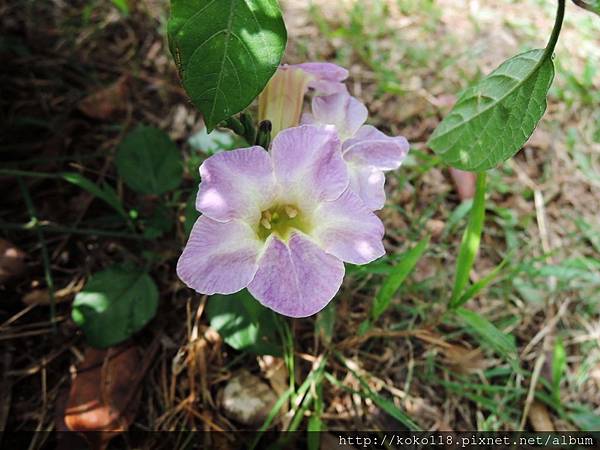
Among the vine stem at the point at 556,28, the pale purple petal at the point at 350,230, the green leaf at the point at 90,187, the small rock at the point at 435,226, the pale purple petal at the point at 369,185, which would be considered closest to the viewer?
Result: the vine stem at the point at 556,28

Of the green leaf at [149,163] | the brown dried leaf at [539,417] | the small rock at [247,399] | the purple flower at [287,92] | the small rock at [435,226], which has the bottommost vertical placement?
the brown dried leaf at [539,417]

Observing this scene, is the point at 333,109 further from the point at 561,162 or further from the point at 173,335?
the point at 561,162

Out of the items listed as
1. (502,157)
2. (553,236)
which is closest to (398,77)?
(553,236)

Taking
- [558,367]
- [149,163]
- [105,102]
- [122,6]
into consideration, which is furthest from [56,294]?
[558,367]

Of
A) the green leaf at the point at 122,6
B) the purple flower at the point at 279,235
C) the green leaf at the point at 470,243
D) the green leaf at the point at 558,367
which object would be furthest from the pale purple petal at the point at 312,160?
the green leaf at the point at 122,6

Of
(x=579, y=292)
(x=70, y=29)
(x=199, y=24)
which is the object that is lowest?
(x=579, y=292)

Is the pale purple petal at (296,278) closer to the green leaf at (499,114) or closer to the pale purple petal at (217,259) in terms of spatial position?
the pale purple petal at (217,259)

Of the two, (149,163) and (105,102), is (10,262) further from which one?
(105,102)
